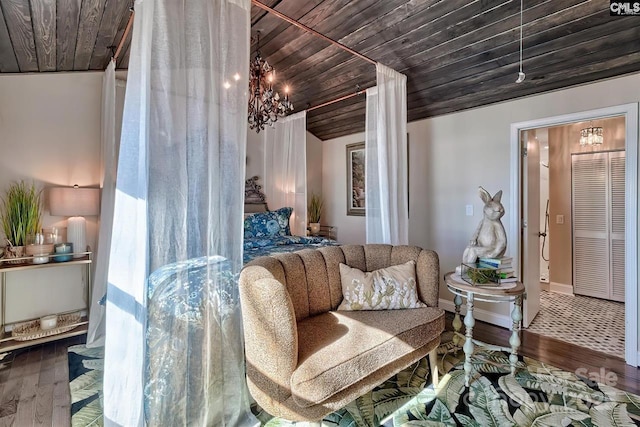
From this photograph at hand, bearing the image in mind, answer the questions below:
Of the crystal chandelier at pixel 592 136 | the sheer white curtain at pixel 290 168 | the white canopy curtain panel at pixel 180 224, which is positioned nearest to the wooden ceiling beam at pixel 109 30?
the white canopy curtain panel at pixel 180 224

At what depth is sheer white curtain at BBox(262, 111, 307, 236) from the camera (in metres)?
4.01

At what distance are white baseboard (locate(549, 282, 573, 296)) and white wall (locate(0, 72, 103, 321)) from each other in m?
6.05

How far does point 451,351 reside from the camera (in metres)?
2.69

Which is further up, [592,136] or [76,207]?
[592,136]

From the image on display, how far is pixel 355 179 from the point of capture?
480 centimetres

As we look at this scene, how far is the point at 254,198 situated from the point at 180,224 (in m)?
2.88

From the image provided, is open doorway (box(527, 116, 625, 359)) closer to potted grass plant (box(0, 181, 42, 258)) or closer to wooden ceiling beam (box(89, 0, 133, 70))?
wooden ceiling beam (box(89, 0, 133, 70))

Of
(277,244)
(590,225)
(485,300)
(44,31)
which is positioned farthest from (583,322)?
(44,31)

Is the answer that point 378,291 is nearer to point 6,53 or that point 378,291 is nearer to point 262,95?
point 262,95

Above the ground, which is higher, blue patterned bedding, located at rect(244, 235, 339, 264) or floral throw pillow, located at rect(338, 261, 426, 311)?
blue patterned bedding, located at rect(244, 235, 339, 264)

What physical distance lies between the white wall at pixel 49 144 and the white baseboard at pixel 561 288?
6.05m

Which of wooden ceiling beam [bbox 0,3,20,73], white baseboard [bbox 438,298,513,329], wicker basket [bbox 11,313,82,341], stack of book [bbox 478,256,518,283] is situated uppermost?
wooden ceiling beam [bbox 0,3,20,73]

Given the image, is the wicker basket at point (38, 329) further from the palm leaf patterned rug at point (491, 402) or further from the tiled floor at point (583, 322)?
the tiled floor at point (583, 322)

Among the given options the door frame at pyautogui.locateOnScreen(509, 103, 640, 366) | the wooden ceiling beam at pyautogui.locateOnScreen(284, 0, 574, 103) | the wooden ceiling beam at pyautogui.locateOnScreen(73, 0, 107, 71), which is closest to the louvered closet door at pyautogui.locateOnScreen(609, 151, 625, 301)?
the door frame at pyautogui.locateOnScreen(509, 103, 640, 366)
